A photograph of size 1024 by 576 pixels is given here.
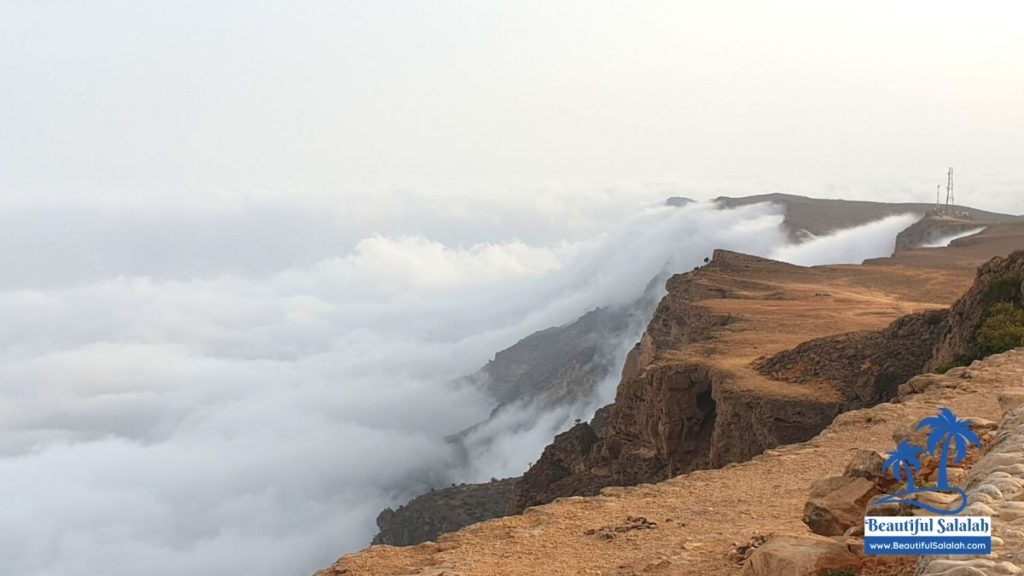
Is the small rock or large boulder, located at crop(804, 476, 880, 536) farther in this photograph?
the small rock

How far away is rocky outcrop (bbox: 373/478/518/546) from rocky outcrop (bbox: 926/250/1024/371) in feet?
61.0

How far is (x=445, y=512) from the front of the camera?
37.2 metres

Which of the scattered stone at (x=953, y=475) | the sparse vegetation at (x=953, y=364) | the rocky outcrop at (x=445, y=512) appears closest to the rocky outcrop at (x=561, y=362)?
the rocky outcrop at (x=445, y=512)

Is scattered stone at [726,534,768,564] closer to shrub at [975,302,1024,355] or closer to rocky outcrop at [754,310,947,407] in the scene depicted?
shrub at [975,302,1024,355]

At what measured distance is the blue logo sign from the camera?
18.5 feet

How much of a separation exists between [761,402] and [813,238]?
3824 inches

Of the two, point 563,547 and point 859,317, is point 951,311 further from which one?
point 563,547

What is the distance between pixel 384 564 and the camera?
1014cm

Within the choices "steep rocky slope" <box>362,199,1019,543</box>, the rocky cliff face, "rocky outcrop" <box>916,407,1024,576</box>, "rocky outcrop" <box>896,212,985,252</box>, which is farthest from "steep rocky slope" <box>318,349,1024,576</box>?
"rocky outcrop" <box>896,212,985,252</box>

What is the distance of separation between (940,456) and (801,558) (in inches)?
90.3

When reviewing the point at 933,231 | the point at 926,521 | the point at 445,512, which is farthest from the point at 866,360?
the point at 933,231

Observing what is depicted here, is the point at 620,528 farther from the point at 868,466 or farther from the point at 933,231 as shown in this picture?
the point at 933,231

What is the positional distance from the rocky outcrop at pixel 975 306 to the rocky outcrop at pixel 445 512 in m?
18.6

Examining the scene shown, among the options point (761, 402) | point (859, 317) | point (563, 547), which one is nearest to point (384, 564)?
point (563, 547)
